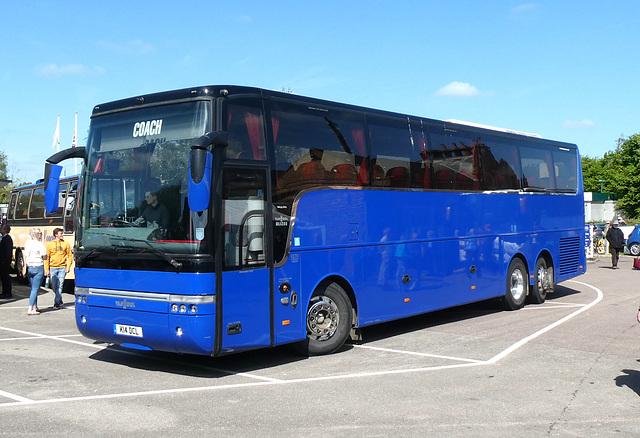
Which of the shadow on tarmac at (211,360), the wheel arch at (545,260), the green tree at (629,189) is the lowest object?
the shadow on tarmac at (211,360)

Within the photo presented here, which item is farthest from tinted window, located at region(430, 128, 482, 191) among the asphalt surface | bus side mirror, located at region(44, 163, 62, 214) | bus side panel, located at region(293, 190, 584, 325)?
bus side mirror, located at region(44, 163, 62, 214)

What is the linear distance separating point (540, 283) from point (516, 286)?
123cm

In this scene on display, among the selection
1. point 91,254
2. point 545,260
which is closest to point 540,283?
point 545,260

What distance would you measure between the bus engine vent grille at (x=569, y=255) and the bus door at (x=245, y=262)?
33.7 ft

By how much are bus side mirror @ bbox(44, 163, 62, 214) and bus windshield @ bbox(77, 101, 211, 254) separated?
1.33ft

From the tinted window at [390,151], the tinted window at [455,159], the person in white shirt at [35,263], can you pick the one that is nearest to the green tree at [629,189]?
the tinted window at [455,159]

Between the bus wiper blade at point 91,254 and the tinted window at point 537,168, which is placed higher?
the tinted window at point 537,168

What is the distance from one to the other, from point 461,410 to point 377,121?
543cm

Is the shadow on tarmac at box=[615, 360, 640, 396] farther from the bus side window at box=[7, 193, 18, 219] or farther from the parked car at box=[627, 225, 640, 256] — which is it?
the parked car at box=[627, 225, 640, 256]

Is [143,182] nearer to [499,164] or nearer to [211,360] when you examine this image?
[211,360]

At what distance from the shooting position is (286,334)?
9.13 m

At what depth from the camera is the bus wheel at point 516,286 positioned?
1474 centimetres

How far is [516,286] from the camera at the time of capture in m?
15.1

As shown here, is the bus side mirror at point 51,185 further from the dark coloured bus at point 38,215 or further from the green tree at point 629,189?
the green tree at point 629,189
